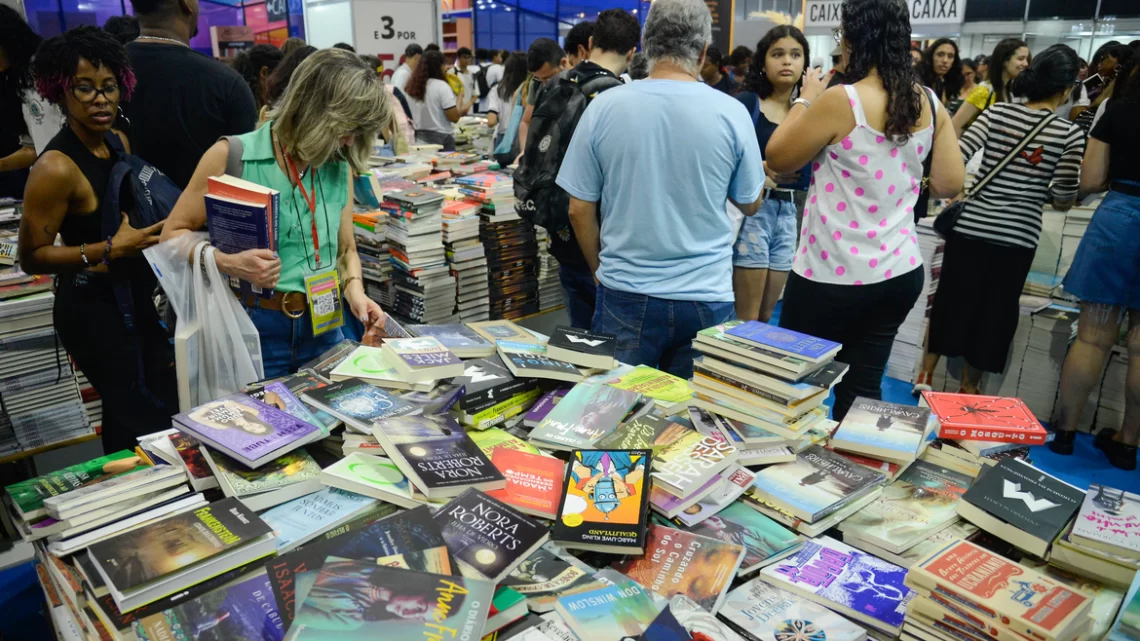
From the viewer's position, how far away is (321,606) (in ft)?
3.25

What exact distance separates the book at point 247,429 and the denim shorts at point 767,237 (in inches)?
104


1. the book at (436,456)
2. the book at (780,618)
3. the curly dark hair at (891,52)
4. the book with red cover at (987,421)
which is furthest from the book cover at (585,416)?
the curly dark hair at (891,52)

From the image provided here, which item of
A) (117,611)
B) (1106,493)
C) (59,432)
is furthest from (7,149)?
(1106,493)

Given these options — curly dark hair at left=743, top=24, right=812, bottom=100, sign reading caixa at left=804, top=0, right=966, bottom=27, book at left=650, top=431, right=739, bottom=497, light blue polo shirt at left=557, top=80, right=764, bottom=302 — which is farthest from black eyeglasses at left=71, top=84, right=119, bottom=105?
sign reading caixa at left=804, top=0, right=966, bottom=27

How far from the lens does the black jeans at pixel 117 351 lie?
2.29 meters

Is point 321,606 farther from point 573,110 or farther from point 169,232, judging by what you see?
point 573,110

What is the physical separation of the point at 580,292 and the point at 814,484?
1.64 m

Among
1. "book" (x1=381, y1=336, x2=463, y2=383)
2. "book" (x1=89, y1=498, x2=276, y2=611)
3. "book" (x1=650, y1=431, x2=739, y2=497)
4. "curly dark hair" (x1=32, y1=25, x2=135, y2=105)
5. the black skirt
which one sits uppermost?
"curly dark hair" (x1=32, y1=25, x2=135, y2=105)

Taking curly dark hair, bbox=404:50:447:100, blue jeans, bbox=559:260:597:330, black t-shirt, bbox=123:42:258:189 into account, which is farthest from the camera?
curly dark hair, bbox=404:50:447:100

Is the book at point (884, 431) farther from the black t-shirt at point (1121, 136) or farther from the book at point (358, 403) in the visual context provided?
the black t-shirt at point (1121, 136)

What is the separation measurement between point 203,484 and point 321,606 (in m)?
0.61

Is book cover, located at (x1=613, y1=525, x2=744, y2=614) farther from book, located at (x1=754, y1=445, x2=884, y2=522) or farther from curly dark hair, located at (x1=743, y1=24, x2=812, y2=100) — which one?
curly dark hair, located at (x1=743, y1=24, x2=812, y2=100)

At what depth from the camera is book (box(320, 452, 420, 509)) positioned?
1378 mm

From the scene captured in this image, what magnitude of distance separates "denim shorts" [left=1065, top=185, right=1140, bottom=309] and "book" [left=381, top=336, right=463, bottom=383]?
3106mm
